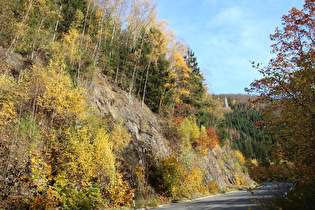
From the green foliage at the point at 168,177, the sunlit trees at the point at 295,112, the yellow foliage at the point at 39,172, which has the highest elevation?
the sunlit trees at the point at 295,112

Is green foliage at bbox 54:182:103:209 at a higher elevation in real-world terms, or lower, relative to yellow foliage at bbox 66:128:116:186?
lower

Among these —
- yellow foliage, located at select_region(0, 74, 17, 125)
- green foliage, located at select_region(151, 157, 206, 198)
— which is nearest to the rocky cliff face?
green foliage, located at select_region(151, 157, 206, 198)

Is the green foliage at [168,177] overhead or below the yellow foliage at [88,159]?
below

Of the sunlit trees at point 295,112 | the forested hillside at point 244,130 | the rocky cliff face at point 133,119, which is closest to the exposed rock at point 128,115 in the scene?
the rocky cliff face at point 133,119

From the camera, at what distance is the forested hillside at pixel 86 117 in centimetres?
905

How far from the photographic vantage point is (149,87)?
26.7 m

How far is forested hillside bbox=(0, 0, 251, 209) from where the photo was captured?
905 cm

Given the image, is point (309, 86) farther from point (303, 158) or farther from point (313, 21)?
point (313, 21)

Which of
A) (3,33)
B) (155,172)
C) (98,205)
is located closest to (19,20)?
(3,33)

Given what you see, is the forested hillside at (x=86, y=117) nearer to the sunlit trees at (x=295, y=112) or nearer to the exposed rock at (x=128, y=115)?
the exposed rock at (x=128, y=115)

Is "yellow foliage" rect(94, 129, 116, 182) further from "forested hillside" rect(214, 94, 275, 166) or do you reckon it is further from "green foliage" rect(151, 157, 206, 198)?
"forested hillside" rect(214, 94, 275, 166)

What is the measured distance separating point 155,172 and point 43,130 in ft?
31.2

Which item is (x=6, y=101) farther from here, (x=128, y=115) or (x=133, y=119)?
(x=133, y=119)

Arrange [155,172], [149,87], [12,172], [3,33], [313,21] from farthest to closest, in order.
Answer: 1. [149,87]
2. [155,172]
3. [3,33]
4. [12,172]
5. [313,21]
